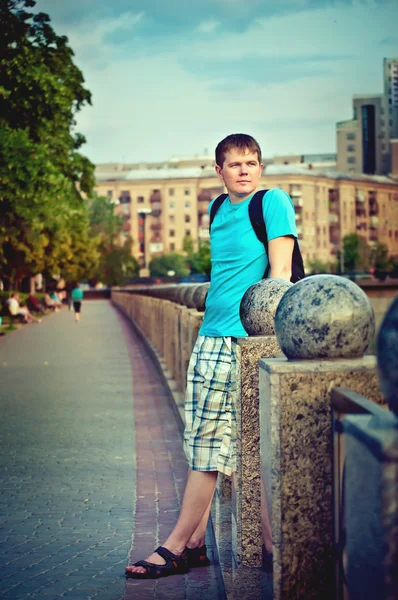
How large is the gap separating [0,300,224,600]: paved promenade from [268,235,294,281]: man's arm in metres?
1.40

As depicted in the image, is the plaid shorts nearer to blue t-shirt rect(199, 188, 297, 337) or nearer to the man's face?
blue t-shirt rect(199, 188, 297, 337)

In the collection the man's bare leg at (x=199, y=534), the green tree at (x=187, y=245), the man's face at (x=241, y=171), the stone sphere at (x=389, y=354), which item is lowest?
the man's bare leg at (x=199, y=534)

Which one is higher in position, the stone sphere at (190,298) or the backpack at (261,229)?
the backpack at (261,229)

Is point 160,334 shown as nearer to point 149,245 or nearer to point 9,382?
point 9,382

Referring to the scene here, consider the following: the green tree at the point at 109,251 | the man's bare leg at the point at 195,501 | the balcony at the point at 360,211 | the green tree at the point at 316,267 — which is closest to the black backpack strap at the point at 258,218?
the man's bare leg at the point at 195,501

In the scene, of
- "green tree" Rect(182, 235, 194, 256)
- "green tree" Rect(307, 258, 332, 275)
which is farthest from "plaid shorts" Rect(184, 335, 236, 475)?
"green tree" Rect(182, 235, 194, 256)

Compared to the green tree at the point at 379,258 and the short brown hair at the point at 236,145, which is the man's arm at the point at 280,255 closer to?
the short brown hair at the point at 236,145

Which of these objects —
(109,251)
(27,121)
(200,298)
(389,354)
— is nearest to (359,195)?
(109,251)

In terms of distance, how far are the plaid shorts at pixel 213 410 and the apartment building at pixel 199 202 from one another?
163597 millimetres

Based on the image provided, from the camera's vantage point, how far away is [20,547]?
19.0 ft

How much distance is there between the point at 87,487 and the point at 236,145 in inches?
140

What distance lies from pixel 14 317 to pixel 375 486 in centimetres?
4035

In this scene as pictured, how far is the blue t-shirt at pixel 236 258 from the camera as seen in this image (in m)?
4.77

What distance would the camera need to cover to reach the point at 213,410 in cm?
487
